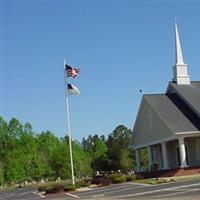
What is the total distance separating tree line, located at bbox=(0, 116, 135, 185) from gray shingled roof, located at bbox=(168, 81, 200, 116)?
32.3 meters

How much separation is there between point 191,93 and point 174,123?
5280 mm

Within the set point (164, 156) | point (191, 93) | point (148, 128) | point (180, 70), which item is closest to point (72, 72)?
point (164, 156)

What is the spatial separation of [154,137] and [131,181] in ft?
32.5

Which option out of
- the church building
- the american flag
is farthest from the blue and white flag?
the church building

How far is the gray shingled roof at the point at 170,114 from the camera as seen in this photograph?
47188 millimetres

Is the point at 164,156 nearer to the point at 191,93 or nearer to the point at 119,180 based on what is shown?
the point at 191,93

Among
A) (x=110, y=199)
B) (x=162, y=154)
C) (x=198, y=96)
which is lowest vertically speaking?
(x=110, y=199)

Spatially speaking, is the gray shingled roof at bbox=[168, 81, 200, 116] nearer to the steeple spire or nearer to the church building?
the church building

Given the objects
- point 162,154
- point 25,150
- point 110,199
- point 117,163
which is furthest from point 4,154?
point 110,199

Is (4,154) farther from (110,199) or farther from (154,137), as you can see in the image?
(110,199)

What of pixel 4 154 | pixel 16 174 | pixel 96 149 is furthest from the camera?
pixel 96 149

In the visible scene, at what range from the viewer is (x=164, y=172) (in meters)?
46.9

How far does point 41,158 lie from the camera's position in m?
98.0

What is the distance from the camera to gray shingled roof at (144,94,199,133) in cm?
4719
